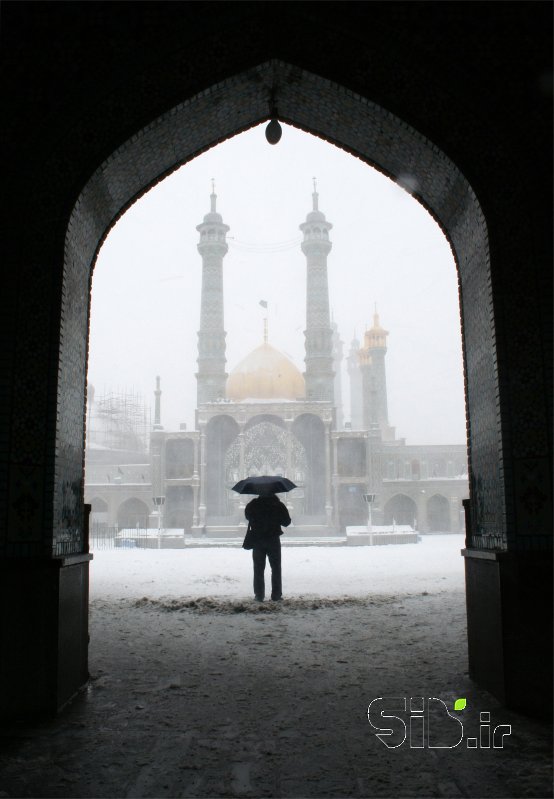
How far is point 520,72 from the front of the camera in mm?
3984

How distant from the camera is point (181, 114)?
179 inches

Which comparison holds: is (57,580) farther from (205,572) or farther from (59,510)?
(205,572)

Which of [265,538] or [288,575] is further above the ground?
[265,538]

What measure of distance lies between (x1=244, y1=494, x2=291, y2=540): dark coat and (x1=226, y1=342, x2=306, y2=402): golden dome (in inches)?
1053

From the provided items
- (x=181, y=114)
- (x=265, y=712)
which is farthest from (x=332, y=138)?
(x=265, y=712)

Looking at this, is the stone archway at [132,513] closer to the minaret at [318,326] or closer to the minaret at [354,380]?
the minaret at [318,326]

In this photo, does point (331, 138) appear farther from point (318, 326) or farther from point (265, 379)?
point (265, 379)

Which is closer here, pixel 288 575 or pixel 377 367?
pixel 288 575

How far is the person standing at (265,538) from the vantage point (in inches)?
322

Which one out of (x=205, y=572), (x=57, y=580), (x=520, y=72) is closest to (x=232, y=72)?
(x=520, y=72)

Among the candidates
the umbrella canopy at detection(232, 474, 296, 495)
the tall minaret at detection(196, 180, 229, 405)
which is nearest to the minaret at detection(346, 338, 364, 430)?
the tall minaret at detection(196, 180, 229, 405)

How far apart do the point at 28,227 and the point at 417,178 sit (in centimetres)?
260

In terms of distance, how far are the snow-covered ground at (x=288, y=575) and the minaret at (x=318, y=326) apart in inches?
763

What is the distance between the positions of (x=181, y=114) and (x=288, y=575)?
871 centimetres
